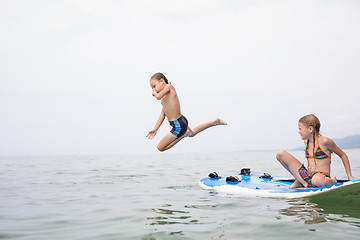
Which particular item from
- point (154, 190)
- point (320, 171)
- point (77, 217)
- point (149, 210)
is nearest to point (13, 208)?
point (77, 217)

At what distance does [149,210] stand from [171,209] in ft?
1.17

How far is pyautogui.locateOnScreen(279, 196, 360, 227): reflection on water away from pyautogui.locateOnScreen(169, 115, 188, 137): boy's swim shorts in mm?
2481

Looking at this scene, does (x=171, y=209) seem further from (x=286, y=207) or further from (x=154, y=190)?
(x=154, y=190)

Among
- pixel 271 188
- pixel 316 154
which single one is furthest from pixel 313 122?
pixel 271 188

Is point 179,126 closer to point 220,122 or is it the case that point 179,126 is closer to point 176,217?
point 220,122

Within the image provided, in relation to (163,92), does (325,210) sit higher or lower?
lower

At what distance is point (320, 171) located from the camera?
6441 millimetres

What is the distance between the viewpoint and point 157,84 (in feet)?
22.1

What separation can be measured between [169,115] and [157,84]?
0.87 metres

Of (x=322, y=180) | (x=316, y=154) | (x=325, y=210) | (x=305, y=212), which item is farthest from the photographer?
(x=322, y=180)

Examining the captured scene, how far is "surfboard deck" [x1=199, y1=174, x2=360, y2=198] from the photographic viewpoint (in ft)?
20.7

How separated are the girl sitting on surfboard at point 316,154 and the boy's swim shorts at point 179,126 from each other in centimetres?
197

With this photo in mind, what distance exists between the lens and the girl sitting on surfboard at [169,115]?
6.75 m

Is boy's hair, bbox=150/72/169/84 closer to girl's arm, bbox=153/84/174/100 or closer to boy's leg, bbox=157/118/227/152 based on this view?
girl's arm, bbox=153/84/174/100
